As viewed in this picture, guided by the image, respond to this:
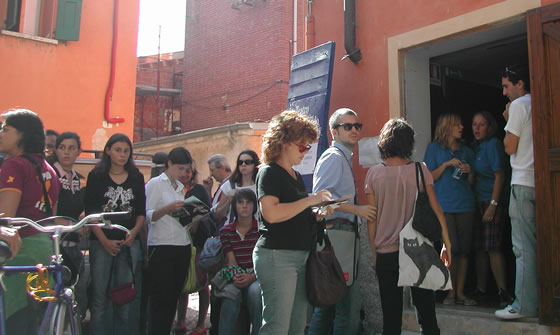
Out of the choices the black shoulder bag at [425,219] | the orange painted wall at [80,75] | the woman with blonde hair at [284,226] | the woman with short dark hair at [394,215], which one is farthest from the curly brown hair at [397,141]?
the orange painted wall at [80,75]

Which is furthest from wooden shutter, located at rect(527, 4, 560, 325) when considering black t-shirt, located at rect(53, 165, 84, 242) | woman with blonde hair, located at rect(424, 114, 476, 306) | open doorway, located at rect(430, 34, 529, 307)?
black t-shirt, located at rect(53, 165, 84, 242)

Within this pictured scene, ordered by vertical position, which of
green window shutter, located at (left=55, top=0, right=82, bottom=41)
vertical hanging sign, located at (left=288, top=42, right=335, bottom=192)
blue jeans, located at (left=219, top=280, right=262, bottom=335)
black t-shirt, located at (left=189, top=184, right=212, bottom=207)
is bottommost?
blue jeans, located at (left=219, top=280, right=262, bottom=335)

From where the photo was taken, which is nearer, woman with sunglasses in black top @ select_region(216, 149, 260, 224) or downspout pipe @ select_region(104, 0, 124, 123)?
woman with sunglasses in black top @ select_region(216, 149, 260, 224)

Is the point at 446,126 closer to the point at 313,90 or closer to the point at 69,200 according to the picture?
the point at 313,90

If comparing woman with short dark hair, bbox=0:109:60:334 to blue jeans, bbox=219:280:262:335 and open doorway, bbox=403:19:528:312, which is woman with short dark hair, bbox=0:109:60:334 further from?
open doorway, bbox=403:19:528:312

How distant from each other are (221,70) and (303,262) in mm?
16748

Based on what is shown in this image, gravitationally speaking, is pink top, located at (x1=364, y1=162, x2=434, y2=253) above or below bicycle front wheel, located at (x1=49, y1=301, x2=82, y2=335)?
above

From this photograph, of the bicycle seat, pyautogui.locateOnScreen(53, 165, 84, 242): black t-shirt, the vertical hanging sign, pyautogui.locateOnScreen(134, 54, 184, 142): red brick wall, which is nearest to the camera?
the bicycle seat

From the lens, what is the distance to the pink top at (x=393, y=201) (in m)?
3.86

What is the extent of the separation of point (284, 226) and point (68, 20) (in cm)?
980

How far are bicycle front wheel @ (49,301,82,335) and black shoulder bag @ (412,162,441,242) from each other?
7.65ft

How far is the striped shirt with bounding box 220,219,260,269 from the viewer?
4879 millimetres

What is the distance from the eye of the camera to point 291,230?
3322 millimetres

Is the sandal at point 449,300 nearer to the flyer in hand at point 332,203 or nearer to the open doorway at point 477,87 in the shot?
the open doorway at point 477,87
